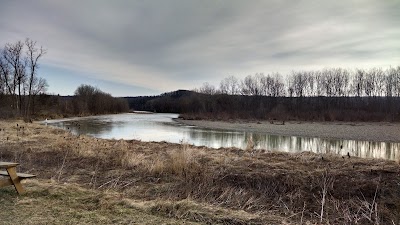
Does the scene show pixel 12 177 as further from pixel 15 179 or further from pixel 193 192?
pixel 193 192

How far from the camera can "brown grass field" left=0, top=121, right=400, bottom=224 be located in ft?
14.4

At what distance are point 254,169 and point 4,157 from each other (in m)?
8.35

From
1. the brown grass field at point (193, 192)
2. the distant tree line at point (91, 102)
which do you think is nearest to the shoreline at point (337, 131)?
the brown grass field at point (193, 192)

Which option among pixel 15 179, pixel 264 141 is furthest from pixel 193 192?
pixel 264 141

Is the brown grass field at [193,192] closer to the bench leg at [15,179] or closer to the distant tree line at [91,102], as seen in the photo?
the bench leg at [15,179]

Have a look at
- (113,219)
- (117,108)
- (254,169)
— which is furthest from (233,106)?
(113,219)

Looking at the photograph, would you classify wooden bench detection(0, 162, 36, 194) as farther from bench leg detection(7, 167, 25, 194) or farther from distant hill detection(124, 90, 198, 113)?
distant hill detection(124, 90, 198, 113)

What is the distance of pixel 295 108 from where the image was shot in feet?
243

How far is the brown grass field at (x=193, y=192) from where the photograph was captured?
4395 mm

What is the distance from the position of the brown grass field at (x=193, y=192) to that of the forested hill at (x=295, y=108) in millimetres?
49372

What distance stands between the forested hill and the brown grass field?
4937 centimetres

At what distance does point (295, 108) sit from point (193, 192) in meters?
71.6

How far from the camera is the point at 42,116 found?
5616cm

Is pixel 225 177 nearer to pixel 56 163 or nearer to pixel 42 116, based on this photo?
pixel 56 163
